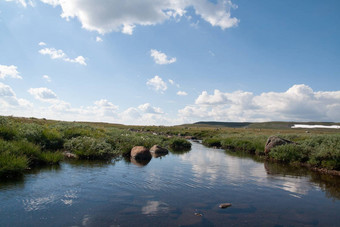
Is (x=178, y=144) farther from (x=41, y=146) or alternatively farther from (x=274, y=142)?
(x=41, y=146)

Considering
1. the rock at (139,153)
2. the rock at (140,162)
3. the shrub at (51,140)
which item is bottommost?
the rock at (140,162)

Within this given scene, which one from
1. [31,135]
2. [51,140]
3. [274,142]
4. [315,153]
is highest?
[31,135]

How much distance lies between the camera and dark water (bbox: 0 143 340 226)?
378 inches

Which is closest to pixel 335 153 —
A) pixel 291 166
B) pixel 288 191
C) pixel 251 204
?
pixel 291 166

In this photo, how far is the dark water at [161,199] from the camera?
31.5ft

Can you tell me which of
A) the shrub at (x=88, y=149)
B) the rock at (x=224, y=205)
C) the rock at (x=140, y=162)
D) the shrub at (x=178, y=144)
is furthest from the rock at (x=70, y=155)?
the shrub at (x=178, y=144)

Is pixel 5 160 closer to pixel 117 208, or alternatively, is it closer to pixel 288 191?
pixel 117 208

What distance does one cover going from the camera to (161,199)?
12203 millimetres

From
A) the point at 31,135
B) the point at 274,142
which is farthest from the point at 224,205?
the point at 274,142

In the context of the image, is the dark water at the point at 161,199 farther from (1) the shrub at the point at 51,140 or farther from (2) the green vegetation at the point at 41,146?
(1) the shrub at the point at 51,140

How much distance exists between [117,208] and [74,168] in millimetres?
9060

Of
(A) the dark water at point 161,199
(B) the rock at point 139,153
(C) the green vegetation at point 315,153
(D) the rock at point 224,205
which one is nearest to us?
(A) the dark water at point 161,199

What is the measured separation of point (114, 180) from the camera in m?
15.5

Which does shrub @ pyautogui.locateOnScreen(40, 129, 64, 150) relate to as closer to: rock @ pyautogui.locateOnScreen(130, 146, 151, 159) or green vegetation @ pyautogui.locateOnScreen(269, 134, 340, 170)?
rock @ pyautogui.locateOnScreen(130, 146, 151, 159)
